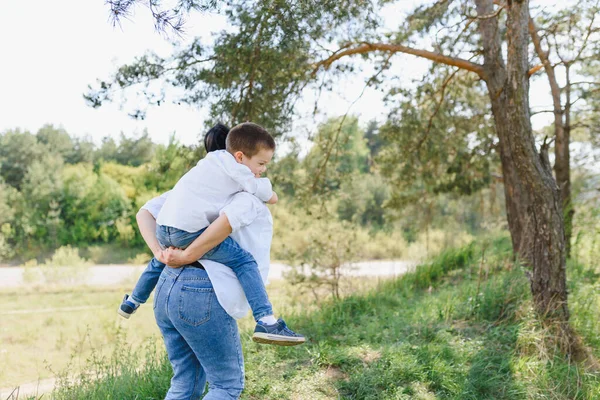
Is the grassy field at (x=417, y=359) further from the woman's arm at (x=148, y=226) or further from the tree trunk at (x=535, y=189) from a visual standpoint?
the woman's arm at (x=148, y=226)

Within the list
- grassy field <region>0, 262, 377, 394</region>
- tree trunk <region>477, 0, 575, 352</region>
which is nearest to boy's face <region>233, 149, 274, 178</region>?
tree trunk <region>477, 0, 575, 352</region>

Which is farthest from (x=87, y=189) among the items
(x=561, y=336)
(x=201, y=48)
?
(x=561, y=336)

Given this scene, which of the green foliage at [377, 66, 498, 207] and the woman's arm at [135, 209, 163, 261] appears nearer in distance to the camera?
the woman's arm at [135, 209, 163, 261]

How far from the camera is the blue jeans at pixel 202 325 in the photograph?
197cm

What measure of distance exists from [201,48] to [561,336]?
434cm

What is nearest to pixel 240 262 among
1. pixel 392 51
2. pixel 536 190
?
pixel 536 190

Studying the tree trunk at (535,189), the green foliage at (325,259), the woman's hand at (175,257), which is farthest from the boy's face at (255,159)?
the green foliage at (325,259)

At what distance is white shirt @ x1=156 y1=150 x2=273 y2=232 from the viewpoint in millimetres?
2066

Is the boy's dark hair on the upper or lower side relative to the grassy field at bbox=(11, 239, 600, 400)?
upper

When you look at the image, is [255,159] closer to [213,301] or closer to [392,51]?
[213,301]

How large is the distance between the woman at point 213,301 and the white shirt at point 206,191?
7 cm

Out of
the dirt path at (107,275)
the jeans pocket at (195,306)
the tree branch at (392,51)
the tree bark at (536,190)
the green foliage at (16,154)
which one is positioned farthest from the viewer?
the green foliage at (16,154)

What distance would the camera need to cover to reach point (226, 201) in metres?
2.13

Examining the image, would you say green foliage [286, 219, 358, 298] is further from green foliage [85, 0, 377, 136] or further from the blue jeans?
the blue jeans
